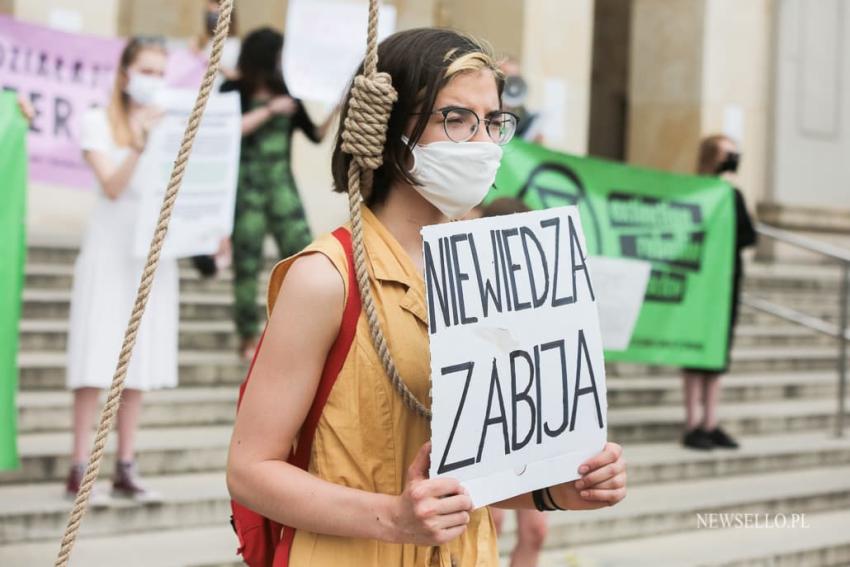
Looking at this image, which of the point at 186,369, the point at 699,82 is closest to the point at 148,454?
the point at 186,369

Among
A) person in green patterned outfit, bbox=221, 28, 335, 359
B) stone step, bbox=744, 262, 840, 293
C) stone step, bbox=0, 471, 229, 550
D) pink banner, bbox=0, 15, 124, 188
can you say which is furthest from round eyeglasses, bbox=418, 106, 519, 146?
stone step, bbox=744, 262, 840, 293

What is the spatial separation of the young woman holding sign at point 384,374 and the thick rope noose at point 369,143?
2 centimetres

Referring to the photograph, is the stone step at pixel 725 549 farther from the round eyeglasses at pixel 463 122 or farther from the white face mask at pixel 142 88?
the round eyeglasses at pixel 463 122

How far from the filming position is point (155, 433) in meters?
5.89

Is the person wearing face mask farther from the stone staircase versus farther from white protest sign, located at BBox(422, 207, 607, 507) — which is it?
white protest sign, located at BBox(422, 207, 607, 507)

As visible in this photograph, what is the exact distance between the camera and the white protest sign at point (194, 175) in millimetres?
5004

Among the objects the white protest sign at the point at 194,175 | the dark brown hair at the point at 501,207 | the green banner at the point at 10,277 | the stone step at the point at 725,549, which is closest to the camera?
the dark brown hair at the point at 501,207

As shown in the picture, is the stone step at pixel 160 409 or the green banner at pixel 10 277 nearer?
the green banner at pixel 10 277

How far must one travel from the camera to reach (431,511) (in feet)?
5.14

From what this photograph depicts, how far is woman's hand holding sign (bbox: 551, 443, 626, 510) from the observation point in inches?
71.8

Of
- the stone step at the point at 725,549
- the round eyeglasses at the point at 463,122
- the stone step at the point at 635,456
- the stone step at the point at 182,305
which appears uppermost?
the round eyeglasses at the point at 463,122

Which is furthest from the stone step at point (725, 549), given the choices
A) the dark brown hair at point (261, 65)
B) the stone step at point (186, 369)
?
the dark brown hair at point (261, 65)

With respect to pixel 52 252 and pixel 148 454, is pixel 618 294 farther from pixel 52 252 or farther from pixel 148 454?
pixel 52 252

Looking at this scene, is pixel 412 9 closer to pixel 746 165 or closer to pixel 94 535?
pixel 746 165
